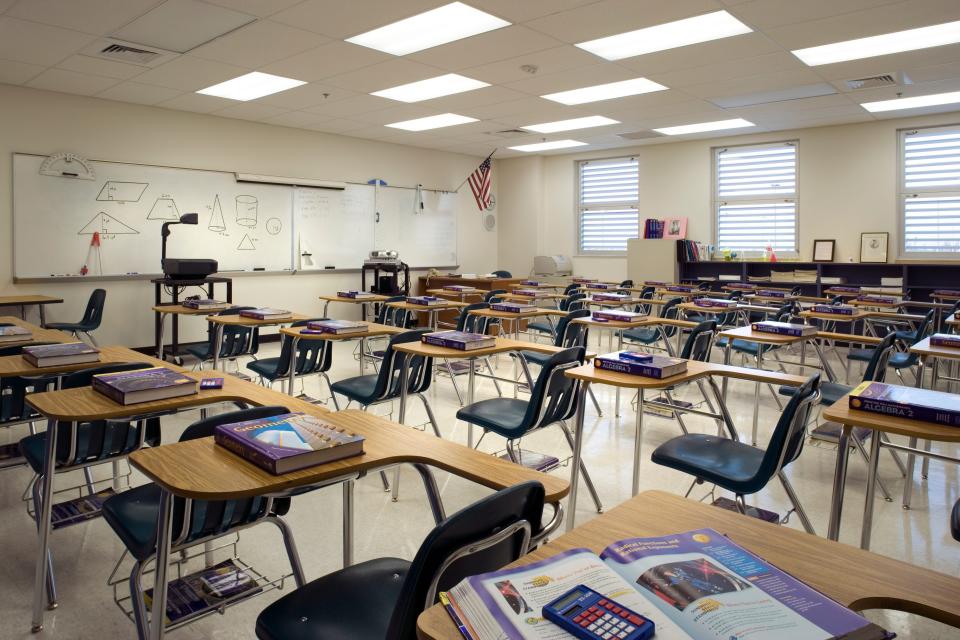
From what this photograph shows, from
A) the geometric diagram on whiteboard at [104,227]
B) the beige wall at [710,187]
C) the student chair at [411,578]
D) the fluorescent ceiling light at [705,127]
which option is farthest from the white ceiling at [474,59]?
the student chair at [411,578]

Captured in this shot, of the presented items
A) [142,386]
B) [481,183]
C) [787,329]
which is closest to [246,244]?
[481,183]

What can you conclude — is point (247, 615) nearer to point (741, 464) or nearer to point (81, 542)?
point (81, 542)

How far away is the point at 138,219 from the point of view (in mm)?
7660

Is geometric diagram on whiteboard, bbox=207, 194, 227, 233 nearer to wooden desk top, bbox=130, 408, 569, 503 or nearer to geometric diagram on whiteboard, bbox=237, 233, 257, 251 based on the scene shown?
geometric diagram on whiteboard, bbox=237, 233, 257, 251

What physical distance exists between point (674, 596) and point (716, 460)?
6.16 ft

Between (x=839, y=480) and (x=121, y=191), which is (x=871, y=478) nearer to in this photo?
(x=839, y=480)

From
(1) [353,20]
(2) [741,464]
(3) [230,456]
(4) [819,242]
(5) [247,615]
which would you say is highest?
(1) [353,20]

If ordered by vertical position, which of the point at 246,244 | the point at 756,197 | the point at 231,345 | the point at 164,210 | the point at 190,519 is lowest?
the point at 190,519

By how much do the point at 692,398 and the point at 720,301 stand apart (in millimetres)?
1346

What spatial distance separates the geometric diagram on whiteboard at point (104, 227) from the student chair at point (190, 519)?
6.29 m

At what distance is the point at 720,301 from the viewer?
22.1 ft

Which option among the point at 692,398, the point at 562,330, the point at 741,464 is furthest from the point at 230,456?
the point at 692,398

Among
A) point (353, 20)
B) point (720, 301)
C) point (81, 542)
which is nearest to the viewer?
point (81, 542)

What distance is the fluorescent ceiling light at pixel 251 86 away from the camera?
21.6ft
